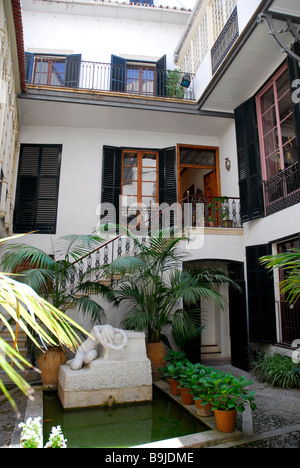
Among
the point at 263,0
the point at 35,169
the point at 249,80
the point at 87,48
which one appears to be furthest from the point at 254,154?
the point at 87,48

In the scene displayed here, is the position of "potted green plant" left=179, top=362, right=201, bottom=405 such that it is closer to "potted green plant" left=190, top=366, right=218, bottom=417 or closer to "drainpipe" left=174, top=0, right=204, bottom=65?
"potted green plant" left=190, top=366, right=218, bottom=417

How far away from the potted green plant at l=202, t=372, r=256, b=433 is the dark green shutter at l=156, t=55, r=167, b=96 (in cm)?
796

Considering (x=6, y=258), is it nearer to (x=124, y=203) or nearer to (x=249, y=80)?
(x=124, y=203)

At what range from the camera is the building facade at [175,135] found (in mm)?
6660

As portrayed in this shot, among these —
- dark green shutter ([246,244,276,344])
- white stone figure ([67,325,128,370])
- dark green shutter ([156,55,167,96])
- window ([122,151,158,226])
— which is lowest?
white stone figure ([67,325,128,370])

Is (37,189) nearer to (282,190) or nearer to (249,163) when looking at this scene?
(249,163)

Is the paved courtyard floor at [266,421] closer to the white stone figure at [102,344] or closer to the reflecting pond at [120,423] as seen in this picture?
the reflecting pond at [120,423]

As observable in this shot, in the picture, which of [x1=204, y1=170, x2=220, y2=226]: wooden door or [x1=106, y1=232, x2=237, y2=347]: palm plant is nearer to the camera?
[x1=106, y1=232, x2=237, y2=347]: palm plant

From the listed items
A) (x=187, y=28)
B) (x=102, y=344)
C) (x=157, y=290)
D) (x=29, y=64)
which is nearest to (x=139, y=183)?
(x=157, y=290)

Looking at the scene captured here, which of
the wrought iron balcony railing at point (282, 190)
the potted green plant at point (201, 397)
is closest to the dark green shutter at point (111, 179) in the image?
the wrought iron balcony railing at point (282, 190)

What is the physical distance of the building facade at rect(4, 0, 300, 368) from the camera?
21.9ft

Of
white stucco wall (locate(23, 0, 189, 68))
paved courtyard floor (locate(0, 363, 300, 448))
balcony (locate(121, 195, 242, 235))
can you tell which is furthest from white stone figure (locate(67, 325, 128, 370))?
white stucco wall (locate(23, 0, 189, 68))

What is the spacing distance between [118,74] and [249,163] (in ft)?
15.0
